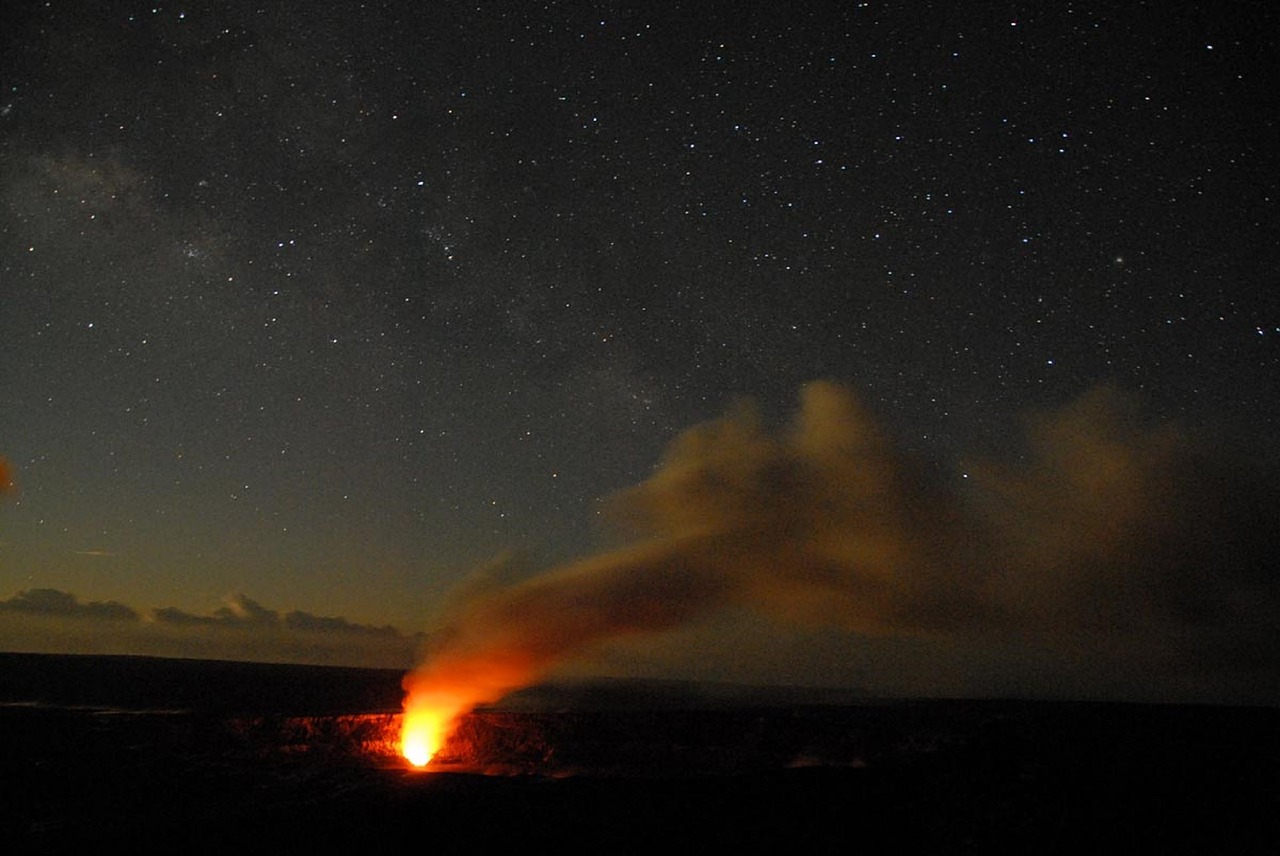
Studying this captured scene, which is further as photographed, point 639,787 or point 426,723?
point 426,723

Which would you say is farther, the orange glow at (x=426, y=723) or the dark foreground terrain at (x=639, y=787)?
the orange glow at (x=426, y=723)

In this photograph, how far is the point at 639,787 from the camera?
22609 millimetres

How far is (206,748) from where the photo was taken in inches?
1224

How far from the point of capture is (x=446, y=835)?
17.4m

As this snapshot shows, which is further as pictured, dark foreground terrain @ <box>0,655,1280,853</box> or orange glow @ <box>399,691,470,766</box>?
orange glow @ <box>399,691,470,766</box>

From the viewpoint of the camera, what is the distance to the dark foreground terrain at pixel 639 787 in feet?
56.5

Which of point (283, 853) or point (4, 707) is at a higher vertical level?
point (283, 853)

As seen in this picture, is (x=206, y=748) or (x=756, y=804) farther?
(x=206, y=748)

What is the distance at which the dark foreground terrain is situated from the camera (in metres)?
17.2

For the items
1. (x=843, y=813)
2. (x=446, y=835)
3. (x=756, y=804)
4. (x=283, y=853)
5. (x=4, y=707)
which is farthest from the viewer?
(x=4, y=707)

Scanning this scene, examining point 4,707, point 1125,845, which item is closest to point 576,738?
point 1125,845

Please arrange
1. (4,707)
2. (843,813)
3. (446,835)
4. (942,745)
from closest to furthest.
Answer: (446,835) < (843,813) < (942,745) < (4,707)

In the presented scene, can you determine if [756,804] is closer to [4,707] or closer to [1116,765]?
[1116,765]

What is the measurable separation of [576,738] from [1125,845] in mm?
23376
